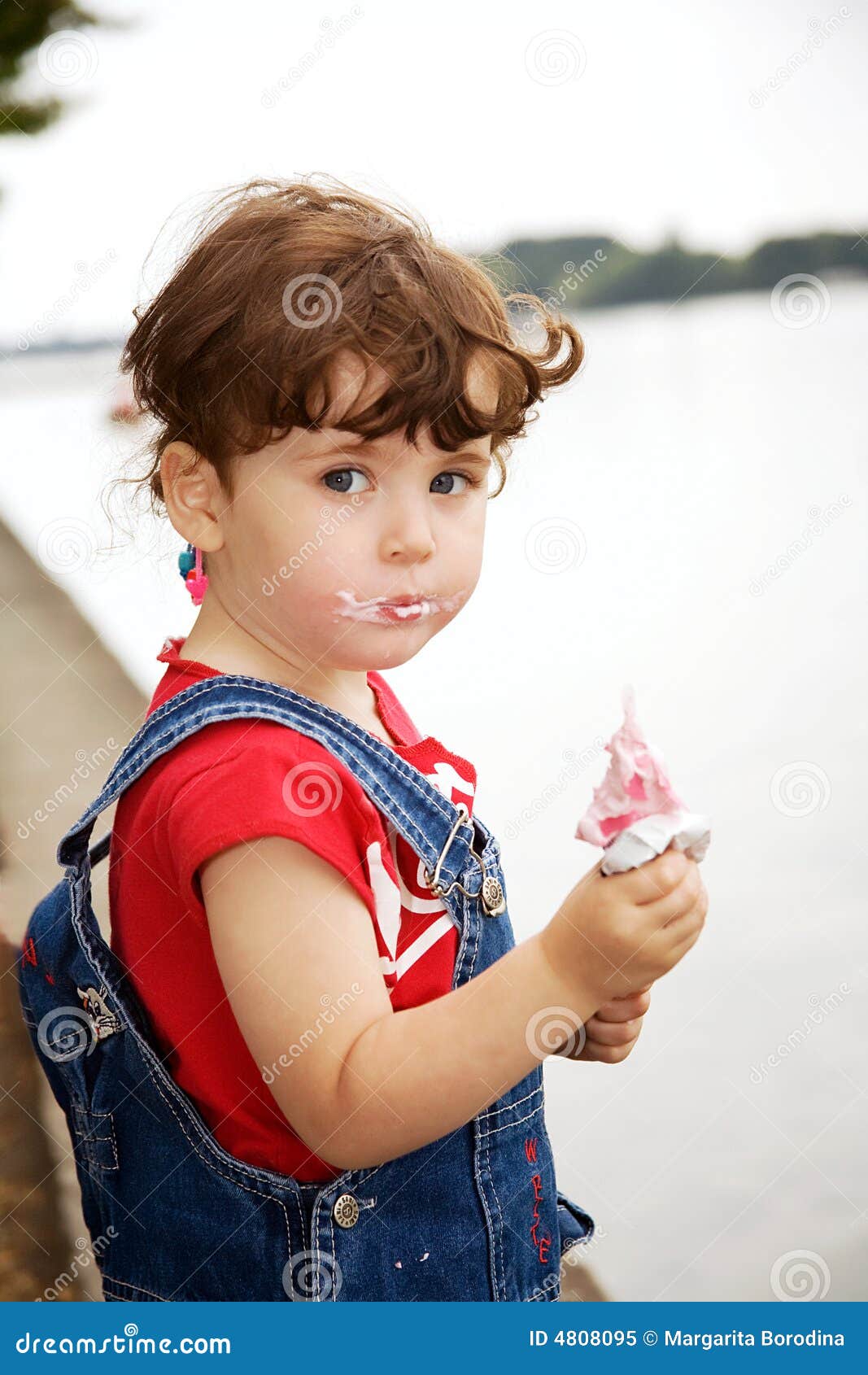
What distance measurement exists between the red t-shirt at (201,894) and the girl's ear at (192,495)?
0.09 meters

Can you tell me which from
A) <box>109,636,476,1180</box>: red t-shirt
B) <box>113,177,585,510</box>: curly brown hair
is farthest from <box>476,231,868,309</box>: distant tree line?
<box>109,636,476,1180</box>: red t-shirt

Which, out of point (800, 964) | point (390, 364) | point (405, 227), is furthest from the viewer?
point (800, 964)

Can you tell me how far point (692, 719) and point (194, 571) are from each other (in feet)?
7.62

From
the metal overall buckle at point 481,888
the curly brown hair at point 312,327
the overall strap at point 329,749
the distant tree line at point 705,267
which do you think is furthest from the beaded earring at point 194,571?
the distant tree line at point 705,267

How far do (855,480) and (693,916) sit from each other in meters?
4.62

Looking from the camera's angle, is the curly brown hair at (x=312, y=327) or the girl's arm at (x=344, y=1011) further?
the curly brown hair at (x=312, y=327)

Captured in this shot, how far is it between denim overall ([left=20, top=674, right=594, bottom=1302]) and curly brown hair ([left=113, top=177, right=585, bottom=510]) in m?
0.20

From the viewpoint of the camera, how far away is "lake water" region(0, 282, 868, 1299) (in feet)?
5.91

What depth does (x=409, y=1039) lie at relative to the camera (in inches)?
30.2

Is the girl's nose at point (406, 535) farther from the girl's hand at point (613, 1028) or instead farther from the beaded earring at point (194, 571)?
the girl's hand at point (613, 1028)

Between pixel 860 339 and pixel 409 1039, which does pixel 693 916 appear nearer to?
pixel 409 1039

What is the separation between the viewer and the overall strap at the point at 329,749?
844 millimetres

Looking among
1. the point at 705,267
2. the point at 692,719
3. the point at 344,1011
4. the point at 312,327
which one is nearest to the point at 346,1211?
the point at 344,1011

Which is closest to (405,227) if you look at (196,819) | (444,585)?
(444,585)
